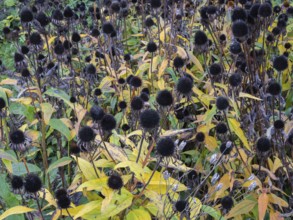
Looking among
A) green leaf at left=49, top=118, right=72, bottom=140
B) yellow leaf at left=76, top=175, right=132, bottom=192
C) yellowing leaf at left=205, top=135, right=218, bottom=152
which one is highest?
yellow leaf at left=76, top=175, right=132, bottom=192

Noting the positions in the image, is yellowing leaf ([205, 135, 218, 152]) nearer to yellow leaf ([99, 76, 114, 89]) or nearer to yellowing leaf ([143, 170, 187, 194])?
yellowing leaf ([143, 170, 187, 194])

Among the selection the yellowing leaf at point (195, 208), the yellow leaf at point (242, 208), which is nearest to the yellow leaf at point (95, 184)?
the yellowing leaf at point (195, 208)

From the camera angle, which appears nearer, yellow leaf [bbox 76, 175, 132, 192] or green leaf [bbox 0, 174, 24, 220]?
yellow leaf [bbox 76, 175, 132, 192]

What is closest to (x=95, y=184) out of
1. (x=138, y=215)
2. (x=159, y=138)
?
(x=138, y=215)

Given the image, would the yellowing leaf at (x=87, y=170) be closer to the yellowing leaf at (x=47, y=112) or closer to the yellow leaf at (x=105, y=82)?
the yellowing leaf at (x=47, y=112)

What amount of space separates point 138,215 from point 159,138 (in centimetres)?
30

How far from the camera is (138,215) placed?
1.68 meters

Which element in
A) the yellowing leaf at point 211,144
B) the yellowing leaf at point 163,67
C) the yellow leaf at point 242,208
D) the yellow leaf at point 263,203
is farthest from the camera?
the yellowing leaf at point 163,67

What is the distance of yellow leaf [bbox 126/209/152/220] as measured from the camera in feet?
5.46

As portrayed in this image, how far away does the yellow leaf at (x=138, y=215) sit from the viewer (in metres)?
1.66

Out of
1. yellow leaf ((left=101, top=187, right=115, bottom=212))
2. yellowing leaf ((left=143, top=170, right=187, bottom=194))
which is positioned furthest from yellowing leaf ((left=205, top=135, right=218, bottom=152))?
yellow leaf ((left=101, top=187, right=115, bottom=212))

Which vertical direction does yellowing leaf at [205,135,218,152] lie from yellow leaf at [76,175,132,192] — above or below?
below

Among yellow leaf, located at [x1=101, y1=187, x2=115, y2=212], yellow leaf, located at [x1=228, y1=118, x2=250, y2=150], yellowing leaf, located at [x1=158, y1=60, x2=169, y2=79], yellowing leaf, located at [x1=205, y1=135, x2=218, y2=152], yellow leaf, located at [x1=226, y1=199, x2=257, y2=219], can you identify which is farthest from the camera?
yellowing leaf, located at [x1=158, y1=60, x2=169, y2=79]

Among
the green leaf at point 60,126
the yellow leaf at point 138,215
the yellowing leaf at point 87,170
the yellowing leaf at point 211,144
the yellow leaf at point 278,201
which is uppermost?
the yellowing leaf at point 87,170
